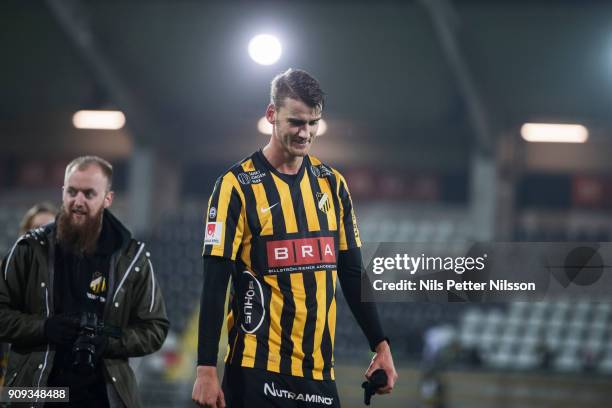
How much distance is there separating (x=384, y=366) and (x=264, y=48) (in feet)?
33.3

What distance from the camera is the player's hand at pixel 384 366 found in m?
3.29

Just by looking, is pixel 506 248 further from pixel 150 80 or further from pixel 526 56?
pixel 150 80

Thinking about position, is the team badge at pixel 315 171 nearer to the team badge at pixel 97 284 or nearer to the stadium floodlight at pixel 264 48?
the team badge at pixel 97 284

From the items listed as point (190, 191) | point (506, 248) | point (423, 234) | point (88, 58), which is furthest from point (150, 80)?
point (506, 248)

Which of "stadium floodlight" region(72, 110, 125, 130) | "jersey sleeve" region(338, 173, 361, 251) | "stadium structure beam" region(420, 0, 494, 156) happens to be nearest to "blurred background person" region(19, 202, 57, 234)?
"jersey sleeve" region(338, 173, 361, 251)

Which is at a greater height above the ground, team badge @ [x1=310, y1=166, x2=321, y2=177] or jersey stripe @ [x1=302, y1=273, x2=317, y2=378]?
team badge @ [x1=310, y1=166, x2=321, y2=177]

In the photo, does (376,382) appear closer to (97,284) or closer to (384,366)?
(384,366)

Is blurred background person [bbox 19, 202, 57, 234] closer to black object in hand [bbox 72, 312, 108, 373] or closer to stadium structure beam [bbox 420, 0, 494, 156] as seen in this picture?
black object in hand [bbox 72, 312, 108, 373]

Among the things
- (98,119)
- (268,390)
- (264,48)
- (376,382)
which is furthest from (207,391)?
(98,119)

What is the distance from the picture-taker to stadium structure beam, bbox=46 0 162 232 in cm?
1344

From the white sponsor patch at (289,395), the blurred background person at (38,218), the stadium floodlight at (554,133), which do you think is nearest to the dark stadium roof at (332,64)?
the stadium floodlight at (554,133)

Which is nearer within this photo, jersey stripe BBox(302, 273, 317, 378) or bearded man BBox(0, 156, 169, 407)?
jersey stripe BBox(302, 273, 317, 378)

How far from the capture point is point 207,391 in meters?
3.03

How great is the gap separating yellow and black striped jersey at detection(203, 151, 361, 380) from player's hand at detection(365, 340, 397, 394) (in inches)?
5.6
